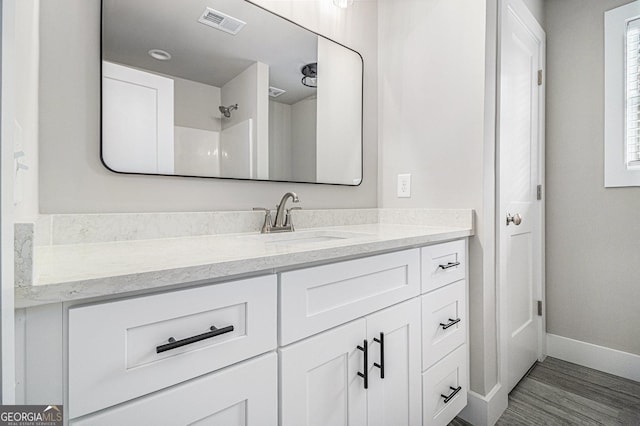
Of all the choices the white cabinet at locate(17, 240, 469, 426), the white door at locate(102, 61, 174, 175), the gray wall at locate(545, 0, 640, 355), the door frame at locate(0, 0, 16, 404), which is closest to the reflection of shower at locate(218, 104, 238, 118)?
the white door at locate(102, 61, 174, 175)

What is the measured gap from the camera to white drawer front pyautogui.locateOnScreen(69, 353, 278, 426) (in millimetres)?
548

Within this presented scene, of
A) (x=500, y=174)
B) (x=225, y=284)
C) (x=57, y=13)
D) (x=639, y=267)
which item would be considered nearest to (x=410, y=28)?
(x=500, y=174)

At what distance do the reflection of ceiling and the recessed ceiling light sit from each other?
0.01 m

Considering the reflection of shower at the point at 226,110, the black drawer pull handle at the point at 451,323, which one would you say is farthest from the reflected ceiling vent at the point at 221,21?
the black drawer pull handle at the point at 451,323

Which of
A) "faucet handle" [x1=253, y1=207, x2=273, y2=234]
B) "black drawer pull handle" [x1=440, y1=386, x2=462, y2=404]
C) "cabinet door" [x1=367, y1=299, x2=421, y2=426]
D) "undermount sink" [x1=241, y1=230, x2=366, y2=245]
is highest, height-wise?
"faucet handle" [x1=253, y1=207, x2=273, y2=234]

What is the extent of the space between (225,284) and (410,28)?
1.73 metres

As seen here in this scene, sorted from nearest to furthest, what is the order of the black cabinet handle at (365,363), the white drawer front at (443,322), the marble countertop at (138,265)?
1. the marble countertop at (138,265)
2. the black cabinet handle at (365,363)
3. the white drawer front at (443,322)

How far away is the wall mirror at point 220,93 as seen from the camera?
1.06m

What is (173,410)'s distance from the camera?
1.93 feet

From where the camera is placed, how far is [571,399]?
5.34 feet

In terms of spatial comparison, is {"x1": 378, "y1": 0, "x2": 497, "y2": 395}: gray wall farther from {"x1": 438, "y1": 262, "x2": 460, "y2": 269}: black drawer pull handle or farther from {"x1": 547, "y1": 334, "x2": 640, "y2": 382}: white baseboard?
{"x1": 547, "y1": 334, "x2": 640, "y2": 382}: white baseboard

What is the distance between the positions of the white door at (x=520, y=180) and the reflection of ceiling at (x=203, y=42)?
40.0 inches

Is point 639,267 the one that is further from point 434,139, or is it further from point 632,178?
point 434,139

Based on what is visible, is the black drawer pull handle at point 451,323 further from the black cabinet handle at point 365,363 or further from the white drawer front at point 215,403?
the white drawer front at point 215,403
